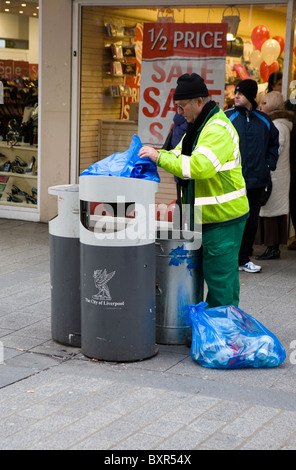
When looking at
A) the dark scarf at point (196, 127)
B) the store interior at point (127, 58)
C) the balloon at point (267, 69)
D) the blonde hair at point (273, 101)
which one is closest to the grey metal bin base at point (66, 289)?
the dark scarf at point (196, 127)

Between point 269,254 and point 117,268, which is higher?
point 117,268

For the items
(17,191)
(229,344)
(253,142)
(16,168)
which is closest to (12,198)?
(17,191)

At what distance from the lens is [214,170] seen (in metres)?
5.40

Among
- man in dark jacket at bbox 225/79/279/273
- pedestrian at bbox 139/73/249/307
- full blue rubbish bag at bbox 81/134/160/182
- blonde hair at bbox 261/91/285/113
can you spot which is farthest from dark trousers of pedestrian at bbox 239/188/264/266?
full blue rubbish bag at bbox 81/134/160/182

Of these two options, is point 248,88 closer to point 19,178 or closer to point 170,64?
point 170,64

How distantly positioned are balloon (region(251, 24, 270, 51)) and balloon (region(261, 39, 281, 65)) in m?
0.05

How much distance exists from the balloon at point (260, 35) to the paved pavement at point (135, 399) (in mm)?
4059

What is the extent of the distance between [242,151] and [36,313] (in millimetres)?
2795

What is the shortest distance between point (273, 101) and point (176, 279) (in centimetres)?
380

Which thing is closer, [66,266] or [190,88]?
[190,88]

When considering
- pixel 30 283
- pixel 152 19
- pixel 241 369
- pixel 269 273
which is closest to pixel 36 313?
pixel 30 283

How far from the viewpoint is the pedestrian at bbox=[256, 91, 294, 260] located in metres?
8.81

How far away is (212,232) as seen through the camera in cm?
562

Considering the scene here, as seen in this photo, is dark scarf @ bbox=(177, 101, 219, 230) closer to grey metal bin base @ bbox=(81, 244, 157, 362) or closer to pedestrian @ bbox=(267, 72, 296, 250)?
grey metal bin base @ bbox=(81, 244, 157, 362)
